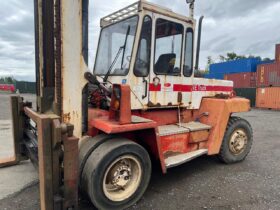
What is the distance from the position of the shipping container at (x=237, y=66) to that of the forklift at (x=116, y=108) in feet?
81.0

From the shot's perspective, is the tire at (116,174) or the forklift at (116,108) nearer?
the forklift at (116,108)

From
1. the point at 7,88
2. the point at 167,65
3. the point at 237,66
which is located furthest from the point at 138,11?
the point at 7,88

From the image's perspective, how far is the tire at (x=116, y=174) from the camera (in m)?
3.24

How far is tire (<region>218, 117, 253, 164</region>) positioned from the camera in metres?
5.45

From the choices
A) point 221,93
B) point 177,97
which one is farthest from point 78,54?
point 221,93

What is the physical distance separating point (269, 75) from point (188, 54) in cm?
A: 2168

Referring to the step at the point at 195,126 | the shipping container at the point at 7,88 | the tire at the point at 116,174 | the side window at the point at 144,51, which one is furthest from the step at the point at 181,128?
the shipping container at the point at 7,88

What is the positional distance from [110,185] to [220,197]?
176 centimetres

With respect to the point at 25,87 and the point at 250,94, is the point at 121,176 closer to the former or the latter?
the point at 250,94

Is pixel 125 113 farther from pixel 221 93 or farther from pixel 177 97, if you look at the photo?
pixel 221 93

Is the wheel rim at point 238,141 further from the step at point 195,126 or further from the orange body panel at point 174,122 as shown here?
the step at point 195,126

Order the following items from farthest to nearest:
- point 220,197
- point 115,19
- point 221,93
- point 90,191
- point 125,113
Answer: point 221,93
point 115,19
point 220,197
point 125,113
point 90,191

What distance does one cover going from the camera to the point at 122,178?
3.59 meters

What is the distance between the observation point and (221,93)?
5.79 meters
